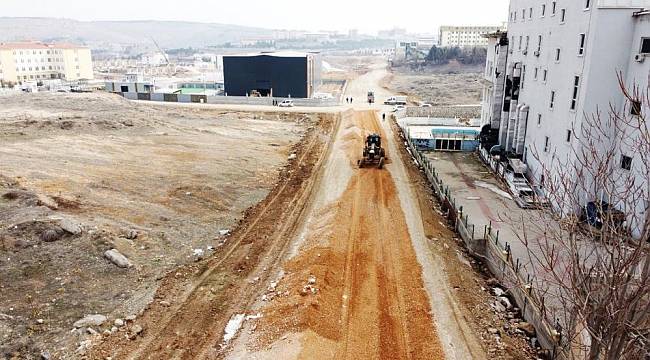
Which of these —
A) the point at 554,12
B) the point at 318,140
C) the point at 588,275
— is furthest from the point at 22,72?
the point at 588,275

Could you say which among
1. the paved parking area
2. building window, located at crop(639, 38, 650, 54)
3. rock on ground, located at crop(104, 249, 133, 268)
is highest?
building window, located at crop(639, 38, 650, 54)

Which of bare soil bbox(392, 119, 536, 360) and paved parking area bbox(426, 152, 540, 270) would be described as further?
paved parking area bbox(426, 152, 540, 270)

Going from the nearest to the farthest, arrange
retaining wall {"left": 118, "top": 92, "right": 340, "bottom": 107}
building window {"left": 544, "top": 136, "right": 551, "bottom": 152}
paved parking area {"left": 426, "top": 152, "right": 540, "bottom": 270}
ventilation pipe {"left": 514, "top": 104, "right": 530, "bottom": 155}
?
1. paved parking area {"left": 426, "top": 152, "right": 540, "bottom": 270}
2. building window {"left": 544, "top": 136, "right": 551, "bottom": 152}
3. ventilation pipe {"left": 514, "top": 104, "right": 530, "bottom": 155}
4. retaining wall {"left": 118, "top": 92, "right": 340, "bottom": 107}

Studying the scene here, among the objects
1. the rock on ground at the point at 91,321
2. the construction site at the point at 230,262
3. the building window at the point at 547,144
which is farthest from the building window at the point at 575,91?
the rock on ground at the point at 91,321

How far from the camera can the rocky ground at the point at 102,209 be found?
48.9 ft

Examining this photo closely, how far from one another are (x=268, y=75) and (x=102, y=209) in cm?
5406

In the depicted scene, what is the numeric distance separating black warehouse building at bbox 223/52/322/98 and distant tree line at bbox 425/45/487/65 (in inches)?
3276

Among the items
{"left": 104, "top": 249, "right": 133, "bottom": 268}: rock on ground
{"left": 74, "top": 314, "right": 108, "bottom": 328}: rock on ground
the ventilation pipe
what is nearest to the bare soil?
the ventilation pipe

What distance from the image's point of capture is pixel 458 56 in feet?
484

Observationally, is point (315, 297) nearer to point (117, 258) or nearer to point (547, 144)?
point (117, 258)

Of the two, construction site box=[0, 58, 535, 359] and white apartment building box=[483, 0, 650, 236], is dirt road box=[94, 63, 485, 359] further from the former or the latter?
white apartment building box=[483, 0, 650, 236]

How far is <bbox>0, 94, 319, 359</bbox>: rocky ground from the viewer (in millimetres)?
14914

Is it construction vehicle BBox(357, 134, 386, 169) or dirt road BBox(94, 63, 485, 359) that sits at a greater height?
construction vehicle BBox(357, 134, 386, 169)

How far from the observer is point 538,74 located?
30859mm
